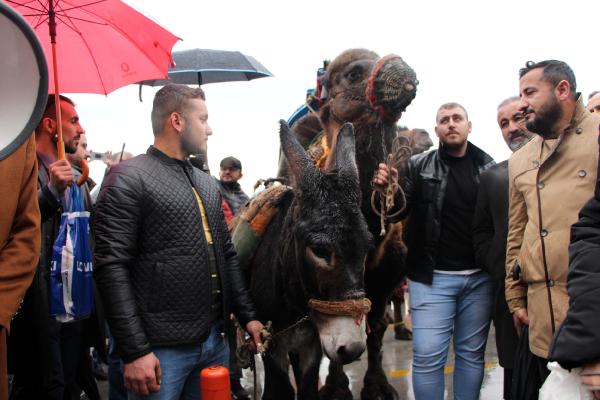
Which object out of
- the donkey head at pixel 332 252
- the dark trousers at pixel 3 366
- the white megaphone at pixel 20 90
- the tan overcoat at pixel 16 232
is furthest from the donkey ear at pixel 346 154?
the white megaphone at pixel 20 90

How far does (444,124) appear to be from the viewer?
442 cm

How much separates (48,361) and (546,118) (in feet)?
10.4

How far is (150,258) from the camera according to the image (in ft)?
9.18

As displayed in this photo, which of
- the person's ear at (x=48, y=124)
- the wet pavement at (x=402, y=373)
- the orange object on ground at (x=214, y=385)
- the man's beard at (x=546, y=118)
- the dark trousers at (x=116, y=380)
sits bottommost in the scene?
the wet pavement at (x=402, y=373)

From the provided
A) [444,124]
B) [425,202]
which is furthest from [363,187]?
[444,124]

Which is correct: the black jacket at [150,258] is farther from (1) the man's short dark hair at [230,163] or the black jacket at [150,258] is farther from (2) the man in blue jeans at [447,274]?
(1) the man's short dark hair at [230,163]

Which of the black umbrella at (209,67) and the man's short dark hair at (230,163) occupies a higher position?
the black umbrella at (209,67)

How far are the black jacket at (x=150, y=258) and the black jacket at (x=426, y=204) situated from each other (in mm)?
1953

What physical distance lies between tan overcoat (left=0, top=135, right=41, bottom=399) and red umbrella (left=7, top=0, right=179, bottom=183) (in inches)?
68.0

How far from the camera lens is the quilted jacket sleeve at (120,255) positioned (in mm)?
2615

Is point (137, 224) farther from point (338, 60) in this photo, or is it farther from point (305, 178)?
point (338, 60)

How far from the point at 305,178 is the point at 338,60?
2.10 metres

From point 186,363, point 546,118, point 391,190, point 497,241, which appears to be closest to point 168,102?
point 186,363

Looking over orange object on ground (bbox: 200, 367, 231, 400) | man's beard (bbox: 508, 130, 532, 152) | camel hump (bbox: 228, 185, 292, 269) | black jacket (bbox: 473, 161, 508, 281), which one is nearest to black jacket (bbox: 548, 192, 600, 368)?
orange object on ground (bbox: 200, 367, 231, 400)
